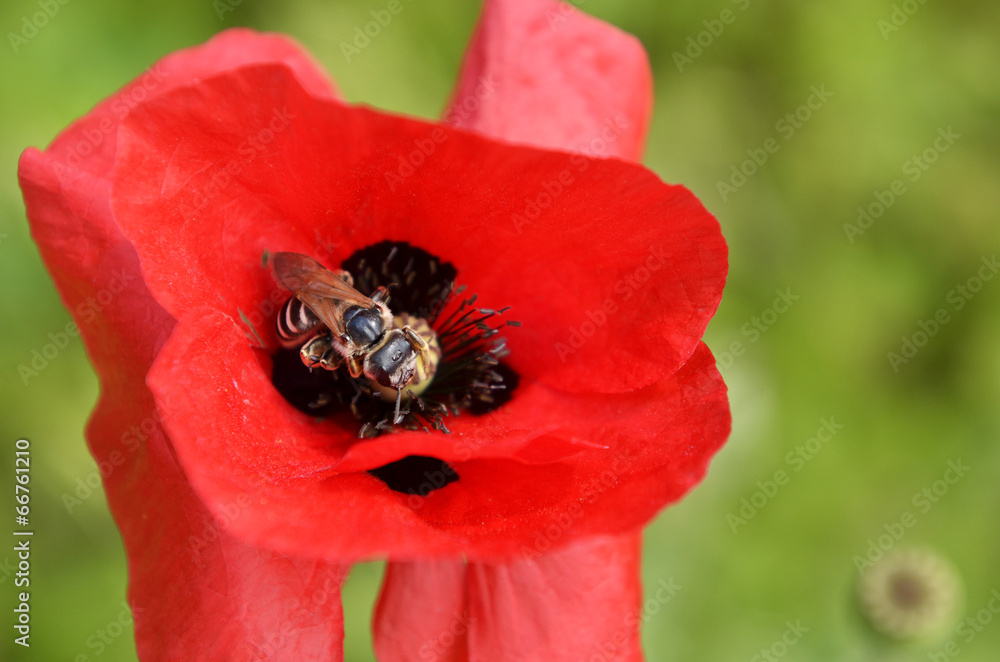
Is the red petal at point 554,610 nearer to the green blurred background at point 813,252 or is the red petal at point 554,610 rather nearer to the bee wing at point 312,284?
the bee wing at point 312,284

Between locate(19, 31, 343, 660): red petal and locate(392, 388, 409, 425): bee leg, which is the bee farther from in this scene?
locate(19, 31, 343, 660): red petal

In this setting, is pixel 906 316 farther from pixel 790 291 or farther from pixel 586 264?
pixel 586 264

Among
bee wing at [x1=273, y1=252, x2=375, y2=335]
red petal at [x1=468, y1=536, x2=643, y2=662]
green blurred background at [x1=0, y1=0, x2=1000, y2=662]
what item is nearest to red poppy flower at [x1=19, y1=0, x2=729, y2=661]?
red petal at [x1=468, y1=536, x2=643, y2=662]

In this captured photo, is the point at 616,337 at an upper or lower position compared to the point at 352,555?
upper

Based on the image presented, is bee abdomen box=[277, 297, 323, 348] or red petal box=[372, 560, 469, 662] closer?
bee abdomen box=[277, 297, 323, 348]

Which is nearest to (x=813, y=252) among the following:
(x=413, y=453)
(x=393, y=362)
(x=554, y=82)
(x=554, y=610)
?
(x=554, y=82)

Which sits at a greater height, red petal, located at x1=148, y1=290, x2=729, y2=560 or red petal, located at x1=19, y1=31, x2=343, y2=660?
red petal, located at x1=148, y1=290, x2=729, y2=560

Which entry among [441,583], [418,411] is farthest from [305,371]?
[441,583]
